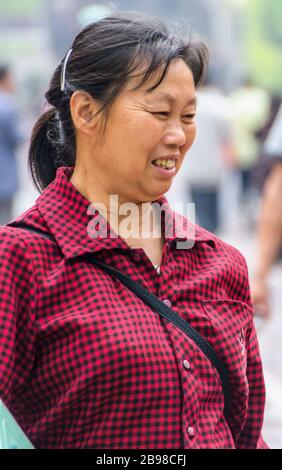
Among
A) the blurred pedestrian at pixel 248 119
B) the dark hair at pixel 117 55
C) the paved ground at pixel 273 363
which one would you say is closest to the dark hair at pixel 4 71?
the blurred pedestrian at pixel 248 119

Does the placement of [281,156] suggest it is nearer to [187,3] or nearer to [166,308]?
[166,308]

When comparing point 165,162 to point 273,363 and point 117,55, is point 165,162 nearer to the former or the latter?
point 117,55

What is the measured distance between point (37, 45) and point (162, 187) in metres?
45.1

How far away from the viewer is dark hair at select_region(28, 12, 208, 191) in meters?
2.43

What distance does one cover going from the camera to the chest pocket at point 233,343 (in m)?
2.48

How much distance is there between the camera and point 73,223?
97.2 inches

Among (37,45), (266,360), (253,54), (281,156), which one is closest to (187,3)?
(253,54)

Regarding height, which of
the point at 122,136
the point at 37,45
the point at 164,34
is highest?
the point at 164,34

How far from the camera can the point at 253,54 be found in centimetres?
1705

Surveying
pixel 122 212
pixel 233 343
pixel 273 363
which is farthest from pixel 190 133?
pixel 273 363

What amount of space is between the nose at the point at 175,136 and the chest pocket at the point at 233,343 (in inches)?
13.9

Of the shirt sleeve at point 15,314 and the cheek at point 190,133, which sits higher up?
the cheek at point 190,133

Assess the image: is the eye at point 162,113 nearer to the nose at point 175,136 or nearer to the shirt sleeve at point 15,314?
the nose at point 175,136

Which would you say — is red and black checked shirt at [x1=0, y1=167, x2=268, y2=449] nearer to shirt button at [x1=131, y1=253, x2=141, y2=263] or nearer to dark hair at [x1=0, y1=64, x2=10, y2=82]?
shirt button at [x1=131, y1=253, x2=141, y2=263]
